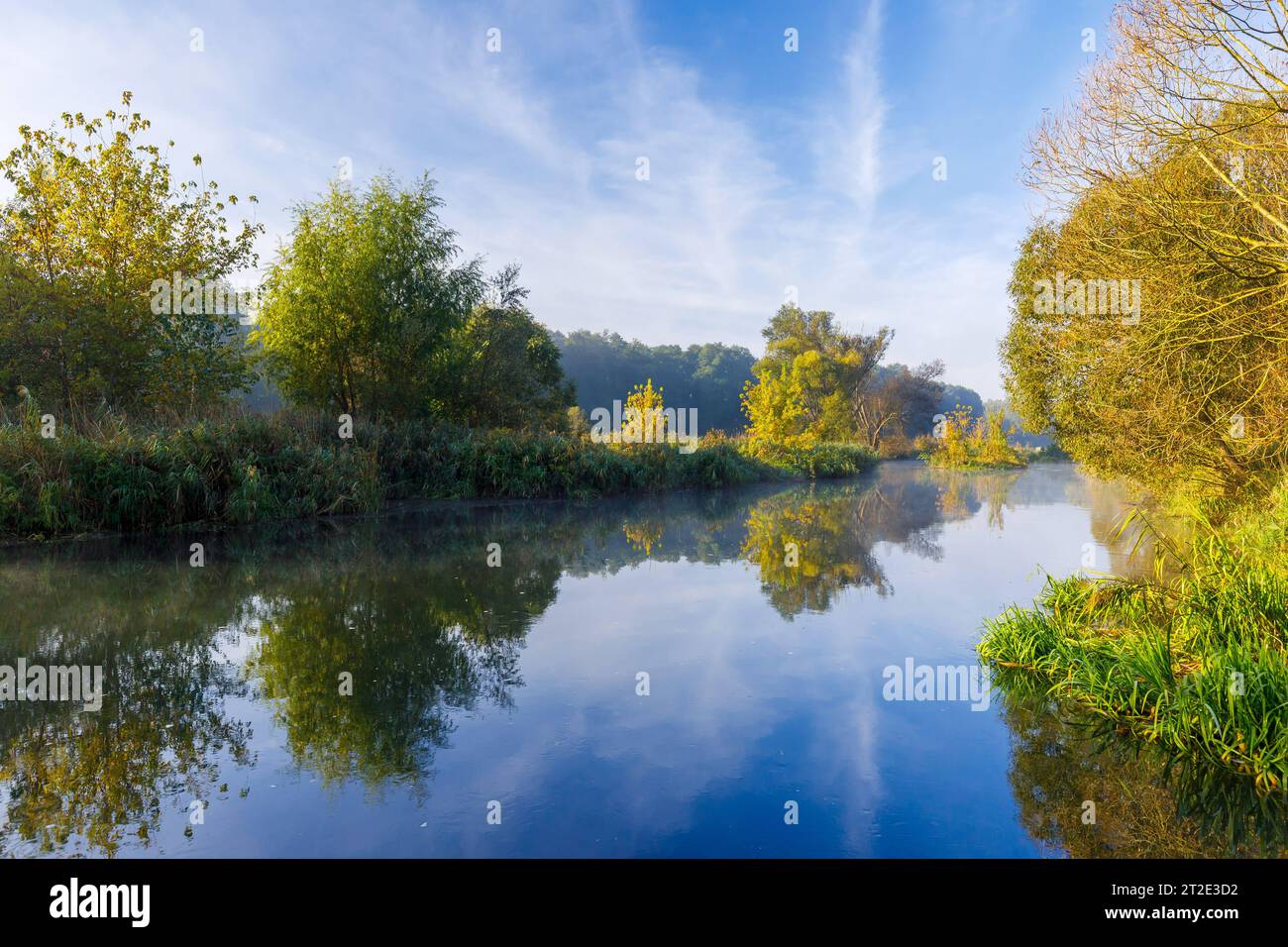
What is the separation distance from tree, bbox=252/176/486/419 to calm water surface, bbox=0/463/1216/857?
9713 millimetres

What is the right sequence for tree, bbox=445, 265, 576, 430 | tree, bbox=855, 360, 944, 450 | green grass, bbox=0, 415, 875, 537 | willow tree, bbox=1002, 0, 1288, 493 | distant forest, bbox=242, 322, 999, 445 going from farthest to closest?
distant forest, bbox=242, 322, 999, 445
tree, bbox=855, 360, 944, 450
tree, bbox=445, 265, 576, 430
green grass, bbox=0, 415, 875, 537
willow tree, bbox=1002, 0, 1288, 493

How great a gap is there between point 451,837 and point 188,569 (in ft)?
24.6

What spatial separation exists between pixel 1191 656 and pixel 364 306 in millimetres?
18023

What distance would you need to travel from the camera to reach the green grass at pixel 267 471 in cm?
1069

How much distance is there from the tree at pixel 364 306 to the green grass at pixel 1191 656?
16532mm

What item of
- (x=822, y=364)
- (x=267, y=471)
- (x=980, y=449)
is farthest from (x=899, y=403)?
(x=267, y=471)

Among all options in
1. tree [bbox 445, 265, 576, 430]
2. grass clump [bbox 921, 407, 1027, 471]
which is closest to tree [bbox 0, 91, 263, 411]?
tree [bbox 445, 265, 576, 430]

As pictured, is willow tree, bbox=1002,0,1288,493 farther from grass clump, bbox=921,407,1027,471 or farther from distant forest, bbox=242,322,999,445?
distant forest, bbox=242,322,999,445

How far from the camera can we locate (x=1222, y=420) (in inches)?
352

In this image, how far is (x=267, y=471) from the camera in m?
13.2

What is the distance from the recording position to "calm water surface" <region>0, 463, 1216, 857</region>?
3043mm

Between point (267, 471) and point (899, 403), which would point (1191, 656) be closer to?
point (267, 471)
